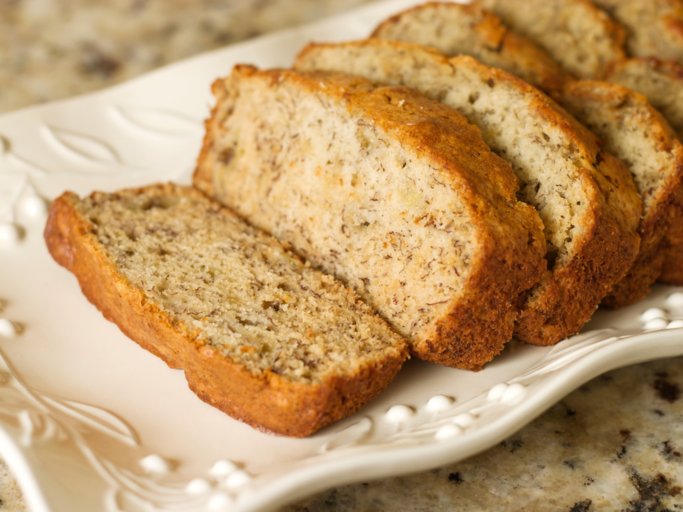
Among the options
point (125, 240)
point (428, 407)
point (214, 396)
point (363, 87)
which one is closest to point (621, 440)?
point (428, 407)

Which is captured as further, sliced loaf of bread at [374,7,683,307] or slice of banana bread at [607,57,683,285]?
slice of banana bread at [607,57,683,285]

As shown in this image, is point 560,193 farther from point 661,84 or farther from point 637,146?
point 661,84

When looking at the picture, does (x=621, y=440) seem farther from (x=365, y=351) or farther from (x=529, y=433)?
(x=365, y=351)

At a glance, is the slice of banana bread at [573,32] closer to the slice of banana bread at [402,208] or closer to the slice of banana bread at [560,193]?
the slice of banana bread at [560,193]

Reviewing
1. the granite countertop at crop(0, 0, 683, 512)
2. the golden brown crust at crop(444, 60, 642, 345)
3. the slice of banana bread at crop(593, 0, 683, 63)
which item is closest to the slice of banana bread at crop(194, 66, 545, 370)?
the golden brown crust at crop(444, 60, 642, 345)

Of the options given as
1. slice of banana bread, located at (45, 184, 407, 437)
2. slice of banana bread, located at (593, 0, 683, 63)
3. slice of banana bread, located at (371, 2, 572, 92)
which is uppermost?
slice of banana bread, located at (593, 0, 683, 63)

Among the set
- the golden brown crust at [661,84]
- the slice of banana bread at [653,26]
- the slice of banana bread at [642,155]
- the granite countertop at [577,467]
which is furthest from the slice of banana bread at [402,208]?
the slice of banana bread at [653,26]

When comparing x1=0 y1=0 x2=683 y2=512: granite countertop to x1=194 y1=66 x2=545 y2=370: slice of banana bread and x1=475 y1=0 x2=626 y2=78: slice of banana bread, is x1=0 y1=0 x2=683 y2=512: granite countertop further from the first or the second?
x1=475 y1=0 x2=626 y2=78: slice of banana bread
